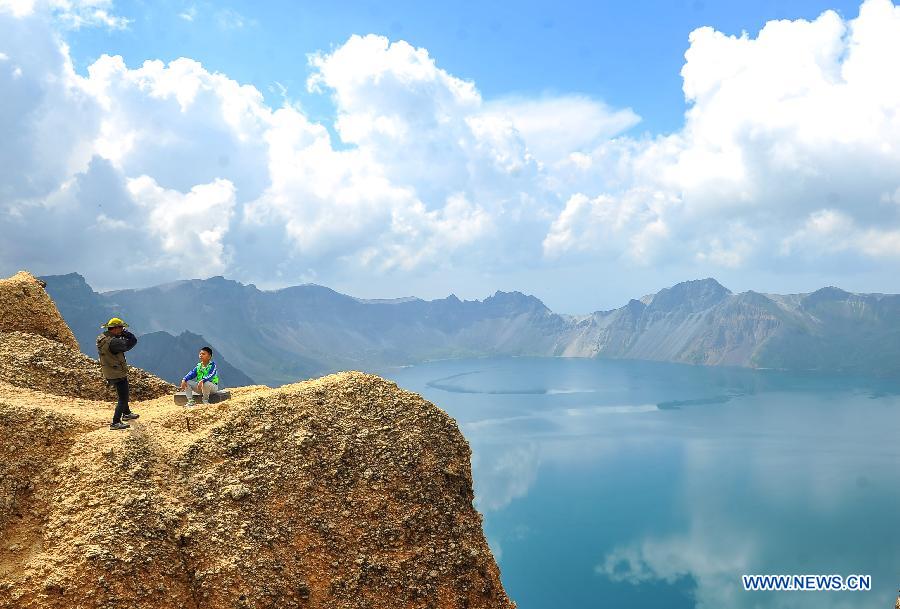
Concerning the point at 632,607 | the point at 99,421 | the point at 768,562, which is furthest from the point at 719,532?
the point at 99,421

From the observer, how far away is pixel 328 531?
20.2 meters

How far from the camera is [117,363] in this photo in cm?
2156

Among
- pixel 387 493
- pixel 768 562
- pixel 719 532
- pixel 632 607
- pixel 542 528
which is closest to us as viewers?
pixel 387 493

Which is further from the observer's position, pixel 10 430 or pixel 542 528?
pixel 542 528

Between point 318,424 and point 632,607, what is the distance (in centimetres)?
12229

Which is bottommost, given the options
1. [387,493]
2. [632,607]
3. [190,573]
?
[632,607]

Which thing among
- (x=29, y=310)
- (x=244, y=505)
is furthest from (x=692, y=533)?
(x=29, y=310)

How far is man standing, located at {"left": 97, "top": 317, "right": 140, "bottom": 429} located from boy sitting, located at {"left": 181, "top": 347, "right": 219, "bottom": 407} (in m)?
2.46

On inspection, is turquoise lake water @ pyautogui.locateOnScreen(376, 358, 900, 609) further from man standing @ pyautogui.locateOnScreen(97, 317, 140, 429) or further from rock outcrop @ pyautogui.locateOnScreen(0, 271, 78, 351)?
man standing @ pyautogui.locateOnScreen(97, 317, 140, 429)

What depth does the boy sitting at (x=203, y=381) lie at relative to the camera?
78.6ft

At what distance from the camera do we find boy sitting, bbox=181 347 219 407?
24.0 metres

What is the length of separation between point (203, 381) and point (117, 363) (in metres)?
3.59

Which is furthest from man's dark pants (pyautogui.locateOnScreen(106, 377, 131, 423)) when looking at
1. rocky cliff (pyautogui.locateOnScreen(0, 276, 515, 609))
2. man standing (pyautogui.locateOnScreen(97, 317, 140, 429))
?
rocky cliff (pyautogui.locateOnScreen(0, 276, 515, 609))

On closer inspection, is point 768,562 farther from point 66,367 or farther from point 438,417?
point 66,367
